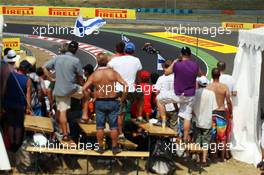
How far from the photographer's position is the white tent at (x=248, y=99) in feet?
31.3

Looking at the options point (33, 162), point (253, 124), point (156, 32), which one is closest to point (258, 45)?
point (253, 124)

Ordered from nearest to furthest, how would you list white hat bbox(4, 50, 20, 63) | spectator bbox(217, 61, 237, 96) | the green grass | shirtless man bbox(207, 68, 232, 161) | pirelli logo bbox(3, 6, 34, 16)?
white hat bbox(4, 50, 20, 63) → shirtless man bbox(207, 68, 232, 161) → spectator bbox(217, 61, 237, 96) → pirelli logo bbox(3, 6, 34, 16) → the green grass

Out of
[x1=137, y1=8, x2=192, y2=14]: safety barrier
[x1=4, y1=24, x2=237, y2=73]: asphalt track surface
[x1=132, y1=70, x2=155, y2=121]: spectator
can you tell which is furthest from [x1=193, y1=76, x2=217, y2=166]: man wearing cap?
[x1=137, y1=8, x2=192, y2=14]: safety barrier

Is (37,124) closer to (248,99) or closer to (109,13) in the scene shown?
(248,99)

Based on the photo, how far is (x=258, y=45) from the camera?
367 inches

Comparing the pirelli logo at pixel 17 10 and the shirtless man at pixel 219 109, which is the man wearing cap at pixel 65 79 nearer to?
the shirtless man at pixel 219 109

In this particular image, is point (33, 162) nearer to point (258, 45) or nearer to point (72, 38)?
point (258, 45)

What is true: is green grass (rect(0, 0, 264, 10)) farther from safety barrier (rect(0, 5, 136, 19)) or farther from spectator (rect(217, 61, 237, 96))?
spectator (rect(217, 61, 237, 96))

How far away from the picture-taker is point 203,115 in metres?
9.12

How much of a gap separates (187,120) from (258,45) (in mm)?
1925

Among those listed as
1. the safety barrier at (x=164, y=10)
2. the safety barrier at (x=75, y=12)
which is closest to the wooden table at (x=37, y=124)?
the safety barrier at (x=75, y=12)

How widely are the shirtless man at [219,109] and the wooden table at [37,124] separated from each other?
3.04 metres

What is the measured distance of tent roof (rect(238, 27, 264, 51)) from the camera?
9258 millimetres

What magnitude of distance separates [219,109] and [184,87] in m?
1.02
